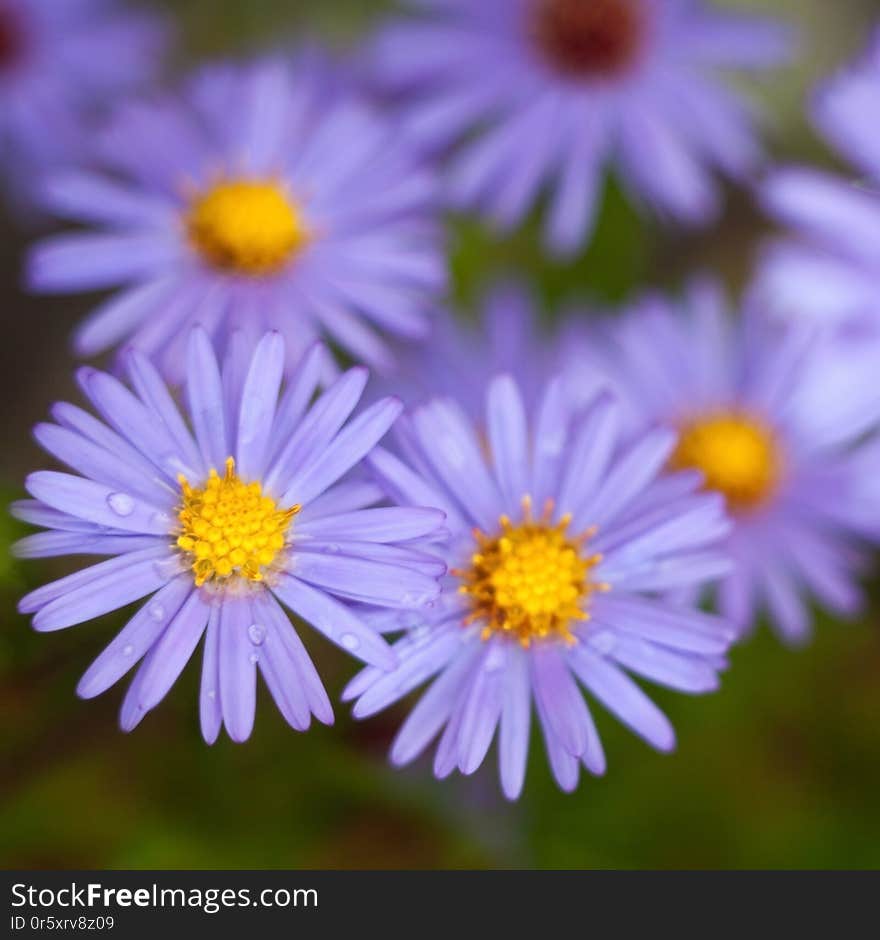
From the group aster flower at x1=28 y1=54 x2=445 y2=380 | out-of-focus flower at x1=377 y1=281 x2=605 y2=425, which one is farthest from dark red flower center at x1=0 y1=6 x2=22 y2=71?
out-of-focus flower at x1=377 y1=281 x2=605 y2=425

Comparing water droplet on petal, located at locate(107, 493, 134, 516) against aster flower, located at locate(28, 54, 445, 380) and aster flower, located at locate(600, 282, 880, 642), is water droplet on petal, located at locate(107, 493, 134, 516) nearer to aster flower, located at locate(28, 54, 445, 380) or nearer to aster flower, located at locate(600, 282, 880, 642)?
aster flower, located at locate(28, 54, 445, 380)

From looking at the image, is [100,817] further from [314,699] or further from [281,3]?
[281,3]

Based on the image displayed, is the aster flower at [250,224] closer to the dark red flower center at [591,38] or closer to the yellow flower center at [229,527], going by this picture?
the yellow flower center at [229,527]

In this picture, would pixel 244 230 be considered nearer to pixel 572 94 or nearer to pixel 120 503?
pixel 120 503

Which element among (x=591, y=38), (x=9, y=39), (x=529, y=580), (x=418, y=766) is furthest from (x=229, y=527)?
(x=9, y=39)

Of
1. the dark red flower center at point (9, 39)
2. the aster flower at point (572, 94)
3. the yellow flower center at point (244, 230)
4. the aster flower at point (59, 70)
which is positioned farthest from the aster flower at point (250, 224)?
the dark red flower center at point (9, 39)

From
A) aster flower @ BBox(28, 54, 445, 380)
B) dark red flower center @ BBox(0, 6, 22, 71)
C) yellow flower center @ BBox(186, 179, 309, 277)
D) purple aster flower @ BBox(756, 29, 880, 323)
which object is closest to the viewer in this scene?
aster flower @ BBox(28, 54, 445, 380)

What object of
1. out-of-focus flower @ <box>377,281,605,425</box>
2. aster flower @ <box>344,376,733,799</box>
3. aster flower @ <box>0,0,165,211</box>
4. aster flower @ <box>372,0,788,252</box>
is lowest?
aster flower @ <box>344,376,733,799</box>
